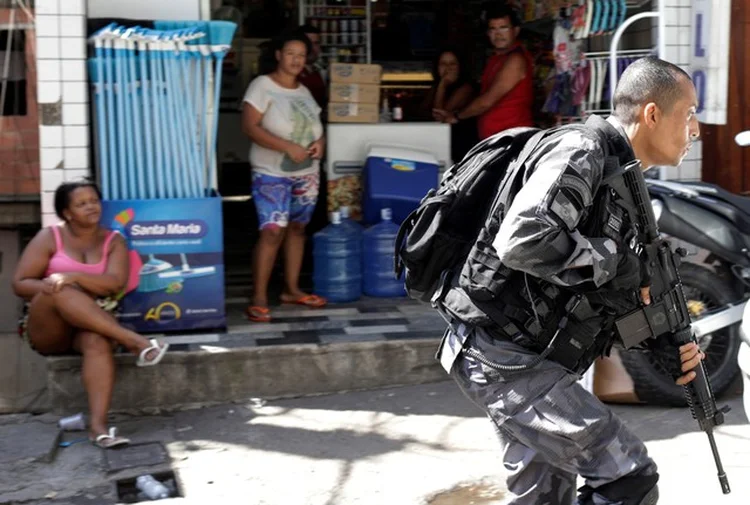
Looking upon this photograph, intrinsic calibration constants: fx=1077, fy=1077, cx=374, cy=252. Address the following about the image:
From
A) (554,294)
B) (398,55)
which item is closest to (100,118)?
(554,294)

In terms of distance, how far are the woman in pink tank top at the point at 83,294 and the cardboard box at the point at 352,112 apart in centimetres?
241

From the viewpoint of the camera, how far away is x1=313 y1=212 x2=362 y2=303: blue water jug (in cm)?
742

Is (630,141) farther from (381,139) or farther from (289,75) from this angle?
(381,139)

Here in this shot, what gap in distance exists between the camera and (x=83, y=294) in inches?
220

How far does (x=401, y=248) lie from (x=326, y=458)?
216 centimetres

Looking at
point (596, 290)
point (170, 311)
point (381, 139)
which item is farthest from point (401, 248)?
point (381, 139)

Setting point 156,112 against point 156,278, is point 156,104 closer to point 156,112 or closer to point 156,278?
point 156,112

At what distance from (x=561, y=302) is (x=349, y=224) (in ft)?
14.9

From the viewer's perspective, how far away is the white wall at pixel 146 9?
638 centimetres

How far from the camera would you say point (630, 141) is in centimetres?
321

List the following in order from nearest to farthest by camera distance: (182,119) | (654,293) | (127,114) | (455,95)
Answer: (654,293) → (127,114) → (182,119) → (455,95)

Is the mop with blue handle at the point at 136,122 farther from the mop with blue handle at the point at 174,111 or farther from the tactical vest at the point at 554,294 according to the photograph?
the tactical vest at the point at 554,294

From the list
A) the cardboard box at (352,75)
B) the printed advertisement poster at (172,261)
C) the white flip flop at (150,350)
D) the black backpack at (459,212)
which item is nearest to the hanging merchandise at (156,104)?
the printed advertisement poster at (172,261)

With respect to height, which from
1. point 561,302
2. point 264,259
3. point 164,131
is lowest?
point 264,259
